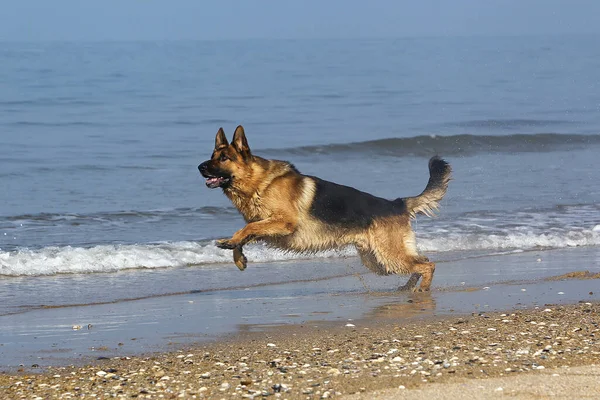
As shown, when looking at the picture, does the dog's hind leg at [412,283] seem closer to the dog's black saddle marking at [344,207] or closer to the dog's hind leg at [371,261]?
the dog's hind leg at [371,261]

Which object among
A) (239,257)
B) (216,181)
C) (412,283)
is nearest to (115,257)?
(239,257)

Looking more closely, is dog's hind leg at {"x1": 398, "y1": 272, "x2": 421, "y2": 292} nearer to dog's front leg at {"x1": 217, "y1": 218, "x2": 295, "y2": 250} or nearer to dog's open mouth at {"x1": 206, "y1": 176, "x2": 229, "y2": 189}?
dog's front leg at {"x1": 217, "y1": 218, "x2": 295, "y2": 250}

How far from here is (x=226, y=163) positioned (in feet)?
27.4

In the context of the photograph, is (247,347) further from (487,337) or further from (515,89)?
(515,89)

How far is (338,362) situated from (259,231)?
285cm

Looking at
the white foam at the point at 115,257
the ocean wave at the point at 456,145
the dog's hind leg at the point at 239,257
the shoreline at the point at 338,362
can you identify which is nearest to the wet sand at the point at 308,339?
the shoreline at the point at 338,362

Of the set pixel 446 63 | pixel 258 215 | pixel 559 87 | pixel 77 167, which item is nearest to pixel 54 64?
pixel 446 63

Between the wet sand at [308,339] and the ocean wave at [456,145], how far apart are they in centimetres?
1376

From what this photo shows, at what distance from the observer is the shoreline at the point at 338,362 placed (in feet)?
16.8

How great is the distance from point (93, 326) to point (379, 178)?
12195mm

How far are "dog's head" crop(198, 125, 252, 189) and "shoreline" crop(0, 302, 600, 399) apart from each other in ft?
6.19

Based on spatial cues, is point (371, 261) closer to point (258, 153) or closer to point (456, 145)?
point (258, 153)

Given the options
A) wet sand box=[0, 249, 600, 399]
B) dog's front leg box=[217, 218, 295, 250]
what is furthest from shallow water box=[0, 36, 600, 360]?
dog's front leg box=[217, 218, 295, 250]

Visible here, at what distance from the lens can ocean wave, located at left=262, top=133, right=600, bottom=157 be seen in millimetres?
23094
